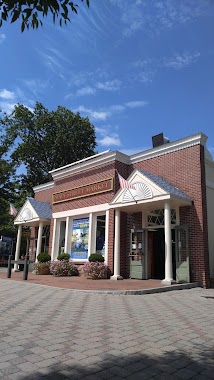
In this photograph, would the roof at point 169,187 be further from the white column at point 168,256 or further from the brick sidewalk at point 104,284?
the brick sidewalk at point 104,284

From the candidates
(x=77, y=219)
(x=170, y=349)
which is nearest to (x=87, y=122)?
(x=77, y=219)

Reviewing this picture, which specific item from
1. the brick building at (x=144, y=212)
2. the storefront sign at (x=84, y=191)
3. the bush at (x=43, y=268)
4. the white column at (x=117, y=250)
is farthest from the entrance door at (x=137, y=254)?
the bush at (x=43, y=268)

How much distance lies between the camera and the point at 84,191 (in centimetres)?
1736

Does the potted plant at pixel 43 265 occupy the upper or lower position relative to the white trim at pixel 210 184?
lower

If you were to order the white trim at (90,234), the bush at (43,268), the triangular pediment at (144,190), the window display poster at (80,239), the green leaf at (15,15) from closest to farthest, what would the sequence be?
1. the green leaf at (15,15)
2. the triangular pediment at (144,190)
3. the white trim at (90,234)
4. the window display poster at (80,239)
5. the bush at (43,268)

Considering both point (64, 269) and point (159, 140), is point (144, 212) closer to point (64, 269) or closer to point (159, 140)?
point (159, 140)

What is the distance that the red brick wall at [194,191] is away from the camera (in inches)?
471

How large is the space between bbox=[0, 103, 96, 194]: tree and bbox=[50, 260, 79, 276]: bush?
18629 millimetres

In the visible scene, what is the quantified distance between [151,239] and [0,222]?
20548 millimetres

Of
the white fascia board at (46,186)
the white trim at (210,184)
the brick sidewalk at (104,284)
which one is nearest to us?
the brick sidewalk at (104,284)

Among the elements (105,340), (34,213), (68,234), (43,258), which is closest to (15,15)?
(105,340)

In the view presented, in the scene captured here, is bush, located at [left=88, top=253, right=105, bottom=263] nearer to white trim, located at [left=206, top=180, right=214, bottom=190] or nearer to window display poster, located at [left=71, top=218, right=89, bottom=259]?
window display poster, located at [left=71, top=218, right=89, bottom=259]

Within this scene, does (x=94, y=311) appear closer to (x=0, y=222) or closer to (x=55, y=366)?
(x=55, y=366)

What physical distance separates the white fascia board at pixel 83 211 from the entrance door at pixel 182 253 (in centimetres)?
421
